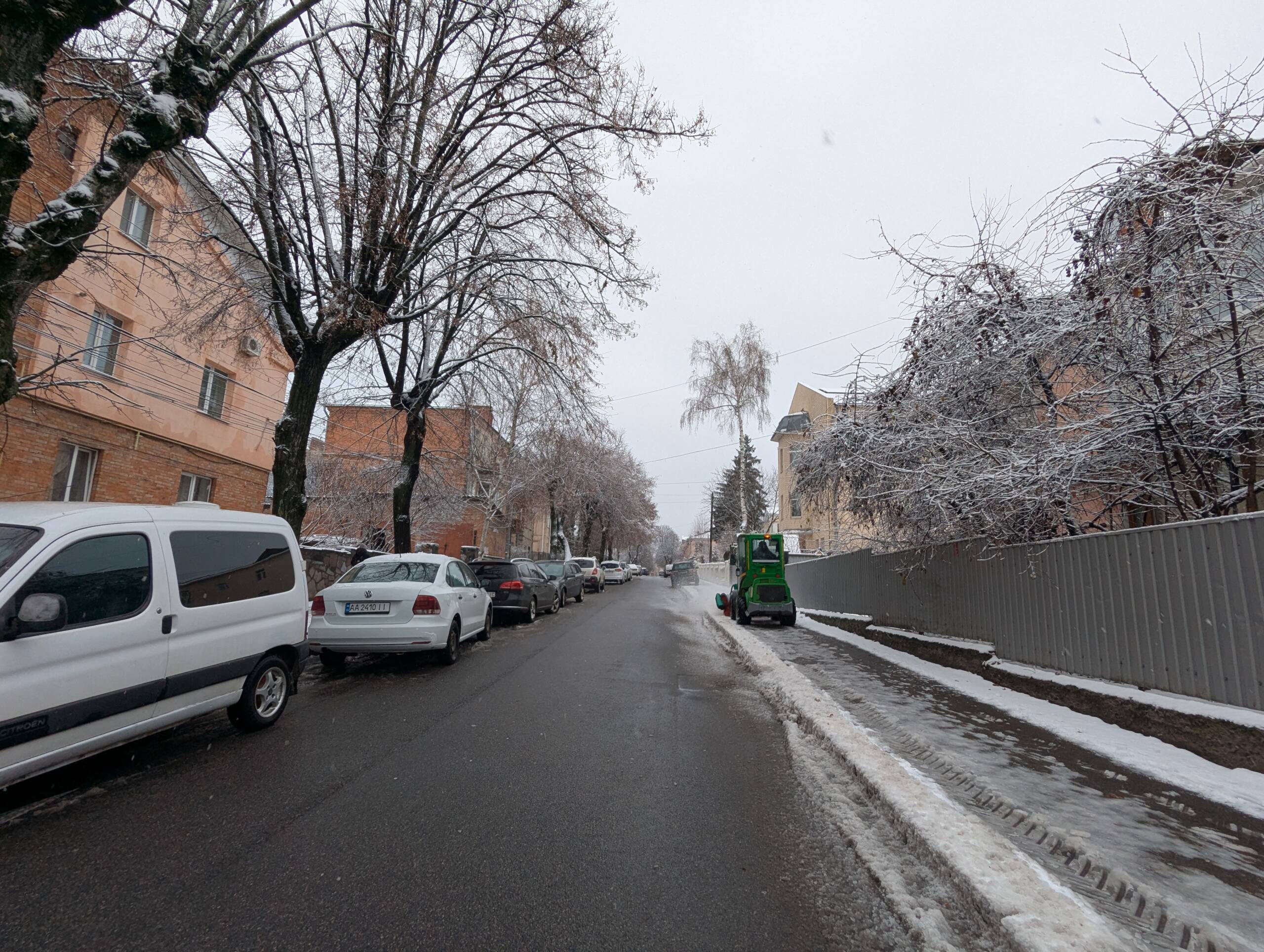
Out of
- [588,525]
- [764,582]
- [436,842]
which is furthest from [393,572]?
[588,525]

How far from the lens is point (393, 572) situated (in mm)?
9188

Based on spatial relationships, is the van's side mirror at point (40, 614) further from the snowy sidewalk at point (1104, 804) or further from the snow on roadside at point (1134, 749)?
the snow on roadside at point (1134, 749)

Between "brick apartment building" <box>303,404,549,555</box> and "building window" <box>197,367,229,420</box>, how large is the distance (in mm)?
2741

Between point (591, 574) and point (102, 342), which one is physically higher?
point (102, 342)

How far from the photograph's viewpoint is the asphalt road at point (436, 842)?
2.67m

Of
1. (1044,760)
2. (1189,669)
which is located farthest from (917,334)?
(1044,760)

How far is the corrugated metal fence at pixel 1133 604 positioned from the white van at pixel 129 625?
787 cm

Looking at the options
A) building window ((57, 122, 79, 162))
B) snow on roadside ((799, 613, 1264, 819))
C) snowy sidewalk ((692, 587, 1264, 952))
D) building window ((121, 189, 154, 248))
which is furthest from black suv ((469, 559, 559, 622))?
building window ((121, 189, 154, 248))

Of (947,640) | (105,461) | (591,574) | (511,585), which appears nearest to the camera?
(947,640)

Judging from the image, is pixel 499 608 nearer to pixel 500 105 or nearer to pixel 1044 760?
pixel 500 105

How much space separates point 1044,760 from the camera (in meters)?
4.91

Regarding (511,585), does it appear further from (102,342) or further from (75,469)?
(102,342)

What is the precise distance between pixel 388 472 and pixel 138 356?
31.5ft

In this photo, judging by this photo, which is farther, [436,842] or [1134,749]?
[1134,749]
